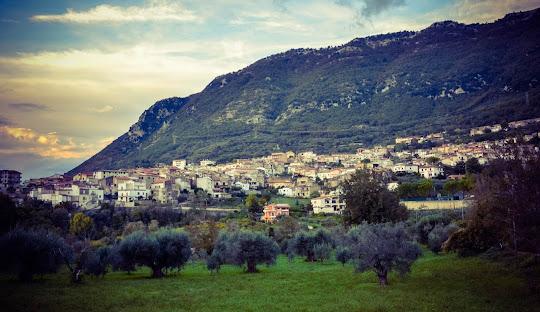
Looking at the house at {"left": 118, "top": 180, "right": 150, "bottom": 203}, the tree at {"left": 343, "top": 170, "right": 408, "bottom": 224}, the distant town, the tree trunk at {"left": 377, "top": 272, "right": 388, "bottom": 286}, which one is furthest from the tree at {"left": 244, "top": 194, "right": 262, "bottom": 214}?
the tree trunk at {"left": 377, "top": 272, "right": 388, "bottom": 286}

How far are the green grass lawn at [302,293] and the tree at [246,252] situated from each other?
5088mm

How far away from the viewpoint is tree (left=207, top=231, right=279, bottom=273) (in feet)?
137

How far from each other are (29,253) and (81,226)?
3496cm

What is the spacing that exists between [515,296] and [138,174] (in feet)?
370

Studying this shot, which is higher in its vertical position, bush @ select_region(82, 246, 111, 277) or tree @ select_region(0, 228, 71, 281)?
tree @ select_region(0, 228, 71, 281)

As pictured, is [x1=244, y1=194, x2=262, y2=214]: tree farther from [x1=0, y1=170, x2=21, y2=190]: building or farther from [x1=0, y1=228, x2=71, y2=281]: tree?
[x1=0, y1=170, x2=21, y2=190]: building

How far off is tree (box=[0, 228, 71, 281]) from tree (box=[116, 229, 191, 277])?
4.93 m

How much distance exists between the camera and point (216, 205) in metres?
95.2

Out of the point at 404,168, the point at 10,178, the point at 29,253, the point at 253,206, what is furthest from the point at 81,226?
the point at 404,168

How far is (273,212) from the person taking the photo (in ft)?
264

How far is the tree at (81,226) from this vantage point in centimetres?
6688

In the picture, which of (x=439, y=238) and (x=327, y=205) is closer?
(x=439, y=238)

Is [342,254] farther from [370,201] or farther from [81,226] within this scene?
[81,226]

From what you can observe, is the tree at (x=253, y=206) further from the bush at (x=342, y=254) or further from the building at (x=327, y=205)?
the bush at (x=342, y=254)
